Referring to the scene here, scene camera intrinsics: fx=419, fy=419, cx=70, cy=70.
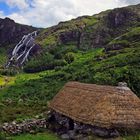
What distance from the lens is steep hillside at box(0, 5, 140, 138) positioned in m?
66.1

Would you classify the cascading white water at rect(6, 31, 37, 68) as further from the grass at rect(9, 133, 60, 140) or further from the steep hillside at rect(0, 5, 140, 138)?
the grass at rect(9, 133, 60, 140)

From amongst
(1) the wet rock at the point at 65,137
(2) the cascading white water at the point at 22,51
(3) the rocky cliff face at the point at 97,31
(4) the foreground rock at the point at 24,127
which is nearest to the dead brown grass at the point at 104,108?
(1) the wet rock at the point at 65,137

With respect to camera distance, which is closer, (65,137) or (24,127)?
(65,137)

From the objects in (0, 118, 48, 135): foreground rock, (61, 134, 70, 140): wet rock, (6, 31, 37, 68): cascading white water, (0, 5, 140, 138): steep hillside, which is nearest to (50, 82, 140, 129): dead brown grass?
(61, 134, 70, 140): wet rock

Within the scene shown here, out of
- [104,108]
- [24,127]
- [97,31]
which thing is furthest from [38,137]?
[97,31]

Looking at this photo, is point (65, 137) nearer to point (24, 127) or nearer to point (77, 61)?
point (24, 127)

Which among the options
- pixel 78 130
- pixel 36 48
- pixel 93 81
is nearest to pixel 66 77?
pixel 93 81

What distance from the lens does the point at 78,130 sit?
117 ft

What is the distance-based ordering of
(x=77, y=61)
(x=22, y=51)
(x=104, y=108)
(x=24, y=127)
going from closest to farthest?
(x=104, y=108) < (x=24, y=127) < (x=77, y=61) < (x=22, y=51)

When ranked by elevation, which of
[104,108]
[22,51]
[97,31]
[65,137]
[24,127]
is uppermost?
[97,31]

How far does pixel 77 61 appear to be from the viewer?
393ft

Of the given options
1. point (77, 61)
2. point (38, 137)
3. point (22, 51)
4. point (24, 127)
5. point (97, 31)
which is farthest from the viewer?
point (22, 51)

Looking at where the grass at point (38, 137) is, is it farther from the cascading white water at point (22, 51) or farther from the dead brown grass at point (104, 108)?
the cascading white water at point (22, 51)

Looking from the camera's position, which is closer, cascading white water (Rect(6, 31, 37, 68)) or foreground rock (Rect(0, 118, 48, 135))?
foreground rock (Rect(0, 118, 48, 135))
